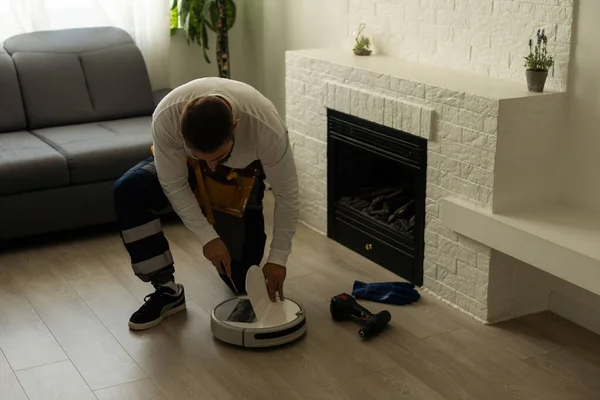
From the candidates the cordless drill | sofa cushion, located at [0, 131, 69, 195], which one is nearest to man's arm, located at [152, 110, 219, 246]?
the cordless drill

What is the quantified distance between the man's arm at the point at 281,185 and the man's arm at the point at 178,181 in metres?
0.22

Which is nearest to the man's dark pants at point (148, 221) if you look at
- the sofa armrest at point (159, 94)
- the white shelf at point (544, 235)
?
the white shelf at point (544, 235)

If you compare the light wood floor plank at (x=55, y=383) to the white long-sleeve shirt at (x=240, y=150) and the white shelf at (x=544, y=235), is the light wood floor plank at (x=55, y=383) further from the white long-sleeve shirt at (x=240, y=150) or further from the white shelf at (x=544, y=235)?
the white shelf at (x=544, y=235)

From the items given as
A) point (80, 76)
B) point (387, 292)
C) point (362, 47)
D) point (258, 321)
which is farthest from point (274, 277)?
point (80, 76)

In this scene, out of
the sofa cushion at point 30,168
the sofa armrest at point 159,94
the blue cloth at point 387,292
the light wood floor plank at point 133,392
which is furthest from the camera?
the sofa armrest at point 159,94

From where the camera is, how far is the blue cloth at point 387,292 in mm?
3439

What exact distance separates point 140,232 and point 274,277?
1.72ft

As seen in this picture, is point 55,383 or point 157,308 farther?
point 157,308

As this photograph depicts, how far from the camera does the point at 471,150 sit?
10.5 ft

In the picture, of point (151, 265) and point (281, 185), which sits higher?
point (281, 185)

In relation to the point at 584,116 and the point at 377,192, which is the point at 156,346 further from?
the point at 584,116

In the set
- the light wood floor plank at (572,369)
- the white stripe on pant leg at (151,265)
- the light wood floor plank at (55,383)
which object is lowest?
the light wood floor plank at (572,369)

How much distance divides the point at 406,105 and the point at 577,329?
1028 millimetres

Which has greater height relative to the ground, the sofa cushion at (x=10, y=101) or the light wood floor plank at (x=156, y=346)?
the sofa cushion at (x=10, y=101)
